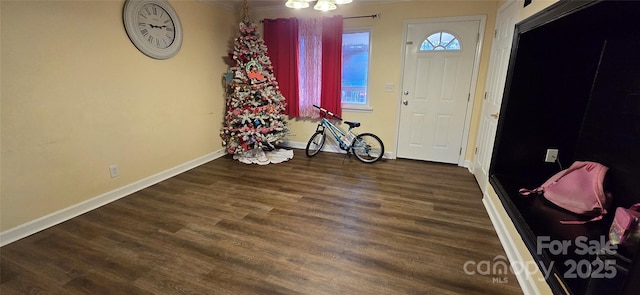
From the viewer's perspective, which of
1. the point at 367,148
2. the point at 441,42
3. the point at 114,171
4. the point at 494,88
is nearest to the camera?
the point at 114,171

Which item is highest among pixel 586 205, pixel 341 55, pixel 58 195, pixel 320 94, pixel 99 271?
pixel 341 55

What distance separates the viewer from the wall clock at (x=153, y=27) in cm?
269

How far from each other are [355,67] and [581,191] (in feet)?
9.65

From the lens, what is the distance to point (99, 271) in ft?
5.82

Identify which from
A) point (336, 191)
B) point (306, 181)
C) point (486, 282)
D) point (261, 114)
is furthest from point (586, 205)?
point (261, 114)

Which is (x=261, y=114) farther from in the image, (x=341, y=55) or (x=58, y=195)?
(x=58, y=195)

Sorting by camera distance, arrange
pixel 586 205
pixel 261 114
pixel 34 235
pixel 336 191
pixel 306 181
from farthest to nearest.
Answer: pixel 261 114 → pixel 306 181 → pixel 336 191 → pixel 34 235 → pixel 586 205

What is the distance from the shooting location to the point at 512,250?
1.88 m

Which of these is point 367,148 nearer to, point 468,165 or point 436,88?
point 436,88

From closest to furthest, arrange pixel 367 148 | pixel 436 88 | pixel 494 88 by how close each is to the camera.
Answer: pixel 494 88 < pixel 436 88 < pixel 367 148

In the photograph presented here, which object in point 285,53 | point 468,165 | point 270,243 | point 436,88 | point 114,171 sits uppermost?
point 285,53

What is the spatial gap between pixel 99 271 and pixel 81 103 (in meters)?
1.53

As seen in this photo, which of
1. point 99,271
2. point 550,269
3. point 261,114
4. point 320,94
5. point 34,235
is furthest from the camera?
point 320,94

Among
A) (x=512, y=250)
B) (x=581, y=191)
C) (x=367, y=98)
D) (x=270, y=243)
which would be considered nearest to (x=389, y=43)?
(x=367, y=98)
